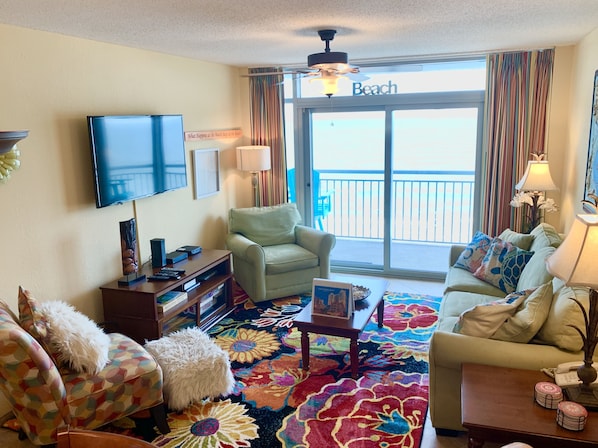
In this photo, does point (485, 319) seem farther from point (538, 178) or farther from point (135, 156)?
point (135, 156)

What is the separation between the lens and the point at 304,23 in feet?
10.4

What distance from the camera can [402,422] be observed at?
2.89 metres

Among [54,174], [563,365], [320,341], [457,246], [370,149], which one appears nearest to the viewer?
[563,365]

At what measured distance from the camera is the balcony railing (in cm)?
581

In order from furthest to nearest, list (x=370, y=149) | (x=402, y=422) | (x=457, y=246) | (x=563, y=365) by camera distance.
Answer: (x=370, y=149), (x=457, y=246), (x=402, y=422), (x=563, y=365)

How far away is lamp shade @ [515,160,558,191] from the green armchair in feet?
6.20

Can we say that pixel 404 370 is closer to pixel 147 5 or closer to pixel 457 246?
pixel 457 246

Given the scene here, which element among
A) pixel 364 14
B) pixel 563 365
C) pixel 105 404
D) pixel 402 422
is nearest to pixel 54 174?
pixel 105 404

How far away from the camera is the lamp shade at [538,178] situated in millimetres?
4188

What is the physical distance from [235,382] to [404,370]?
3.95 ft

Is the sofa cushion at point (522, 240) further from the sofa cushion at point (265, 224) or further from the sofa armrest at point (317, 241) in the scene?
the sofa cushion at point (265, 224)

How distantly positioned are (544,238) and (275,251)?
2489 mm

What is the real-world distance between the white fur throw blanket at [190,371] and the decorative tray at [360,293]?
→ 1121 millimetres

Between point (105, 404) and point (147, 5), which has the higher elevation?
point (147, 5)
